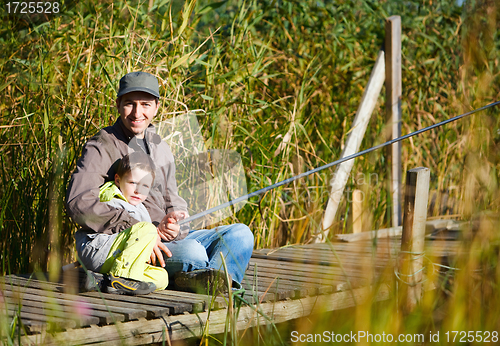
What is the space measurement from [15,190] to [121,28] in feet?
4.03

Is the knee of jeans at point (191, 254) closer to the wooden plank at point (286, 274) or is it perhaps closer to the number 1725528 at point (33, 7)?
the wooden plank at point (286, 274)

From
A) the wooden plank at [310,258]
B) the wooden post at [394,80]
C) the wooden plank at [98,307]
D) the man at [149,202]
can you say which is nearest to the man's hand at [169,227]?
the man at [149,202]

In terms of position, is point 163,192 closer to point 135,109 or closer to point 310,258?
point 135,109

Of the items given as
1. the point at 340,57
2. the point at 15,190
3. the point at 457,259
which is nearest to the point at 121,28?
the point at 15,190

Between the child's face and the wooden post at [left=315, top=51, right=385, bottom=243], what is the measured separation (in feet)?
4.97

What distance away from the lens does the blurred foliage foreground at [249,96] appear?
2904mm

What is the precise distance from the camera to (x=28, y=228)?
9.50 ft

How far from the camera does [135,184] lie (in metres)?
2.41

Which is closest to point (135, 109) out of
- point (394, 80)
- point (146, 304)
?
point (146, 304)

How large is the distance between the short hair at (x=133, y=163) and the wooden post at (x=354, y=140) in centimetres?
155

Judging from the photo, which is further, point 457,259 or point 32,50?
point 32,50

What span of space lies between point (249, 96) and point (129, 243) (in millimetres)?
1688

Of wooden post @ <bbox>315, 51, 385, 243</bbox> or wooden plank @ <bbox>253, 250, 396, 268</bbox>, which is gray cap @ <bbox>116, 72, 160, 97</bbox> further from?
wooden post @ <bbox>315, 51, 385, 243</bbox>

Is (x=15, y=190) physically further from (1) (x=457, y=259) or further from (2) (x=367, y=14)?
(2) (x=367, y=14)
